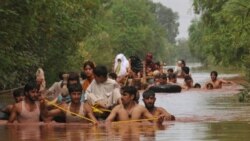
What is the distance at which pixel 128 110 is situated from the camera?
52.6ft

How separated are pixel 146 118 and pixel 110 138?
2.75 metres

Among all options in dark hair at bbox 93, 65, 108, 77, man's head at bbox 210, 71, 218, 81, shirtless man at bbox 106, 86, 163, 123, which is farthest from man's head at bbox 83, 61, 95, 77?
man's head at bbox 210, 71, 218, 81

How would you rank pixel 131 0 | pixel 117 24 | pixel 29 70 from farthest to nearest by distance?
pixel 131 0 < pixel 117 24 < pixel 29 70

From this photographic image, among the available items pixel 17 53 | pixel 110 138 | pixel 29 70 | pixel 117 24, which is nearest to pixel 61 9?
pixel 17 53

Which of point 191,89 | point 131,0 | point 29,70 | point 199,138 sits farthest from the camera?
point 131,0

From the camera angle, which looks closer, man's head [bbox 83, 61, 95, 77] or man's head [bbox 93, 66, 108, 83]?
man's head [bbox 93, 66, 108, 83]

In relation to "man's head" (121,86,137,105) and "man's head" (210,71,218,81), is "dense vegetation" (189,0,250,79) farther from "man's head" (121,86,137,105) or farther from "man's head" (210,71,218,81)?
"man's head" (121,86,137,105)

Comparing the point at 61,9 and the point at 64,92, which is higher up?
the point at 61,9

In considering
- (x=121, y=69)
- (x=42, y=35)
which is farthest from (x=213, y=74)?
(x=42, y=35)

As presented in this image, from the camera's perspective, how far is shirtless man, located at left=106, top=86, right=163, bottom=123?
52.0 ft

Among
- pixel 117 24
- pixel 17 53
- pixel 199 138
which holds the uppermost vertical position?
pixel 117 24

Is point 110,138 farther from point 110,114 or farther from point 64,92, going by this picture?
point 64,92

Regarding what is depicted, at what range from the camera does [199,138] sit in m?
13.0

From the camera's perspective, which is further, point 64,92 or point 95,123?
point 64,92
